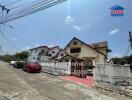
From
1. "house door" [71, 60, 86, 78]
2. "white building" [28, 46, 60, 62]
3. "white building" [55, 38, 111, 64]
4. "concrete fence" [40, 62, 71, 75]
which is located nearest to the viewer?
"house door" [71, 60, 86, 78]

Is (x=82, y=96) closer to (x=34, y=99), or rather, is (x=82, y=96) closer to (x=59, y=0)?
(x=34, y=99)

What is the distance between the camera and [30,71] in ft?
69.2

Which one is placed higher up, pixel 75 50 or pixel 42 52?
pixel 42 52

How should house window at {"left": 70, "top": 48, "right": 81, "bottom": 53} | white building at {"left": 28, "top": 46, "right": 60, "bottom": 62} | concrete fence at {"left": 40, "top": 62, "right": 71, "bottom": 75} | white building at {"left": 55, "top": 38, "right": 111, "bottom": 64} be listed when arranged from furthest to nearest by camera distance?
1. white building at {"left": 28, "top": 46, "right": 60, "bottom": 62}
2. house window at {"left": 70, "top": 48, "right": 81, "bottom": 53}
3. white building at {"left": 55, "top": 38, "right": 111, "bottom": 64}
4. concrete fence at {"left": 40, "top": 62, "right": 71, "bottom": 75}

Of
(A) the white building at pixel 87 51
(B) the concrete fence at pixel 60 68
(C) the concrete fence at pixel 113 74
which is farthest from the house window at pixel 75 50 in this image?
(C) the concrete fence at pixel 113 74

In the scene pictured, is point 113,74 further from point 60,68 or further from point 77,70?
point 60,68

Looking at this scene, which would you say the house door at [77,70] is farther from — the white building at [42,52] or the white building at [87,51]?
the white building at [42,52]

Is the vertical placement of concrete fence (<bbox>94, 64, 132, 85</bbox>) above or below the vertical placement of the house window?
below

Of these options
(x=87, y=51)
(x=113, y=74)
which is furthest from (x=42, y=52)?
(x=113, y=74)

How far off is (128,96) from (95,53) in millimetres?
21037

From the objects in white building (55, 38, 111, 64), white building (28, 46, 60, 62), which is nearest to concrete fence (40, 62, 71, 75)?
white building (55, 38, 111, 64)

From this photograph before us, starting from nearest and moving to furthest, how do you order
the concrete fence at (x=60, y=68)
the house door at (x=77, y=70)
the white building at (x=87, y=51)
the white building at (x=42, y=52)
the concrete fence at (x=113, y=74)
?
the concrete fence at (x=113, y=74) < the house door at (x=77, y=70) < the concrete fence at (x=60, y=68) < the white building at (x=87, y=51) < the white building at (x=42, y=52)

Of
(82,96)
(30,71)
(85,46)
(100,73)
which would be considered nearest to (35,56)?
(85,46)

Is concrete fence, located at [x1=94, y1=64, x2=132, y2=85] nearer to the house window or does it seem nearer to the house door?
the house door
